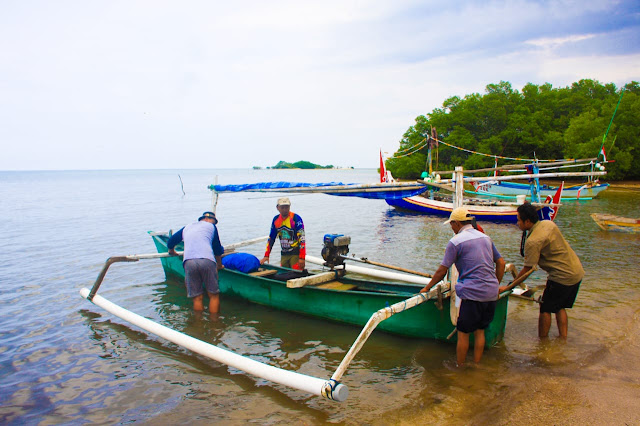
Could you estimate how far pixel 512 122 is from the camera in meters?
56.4

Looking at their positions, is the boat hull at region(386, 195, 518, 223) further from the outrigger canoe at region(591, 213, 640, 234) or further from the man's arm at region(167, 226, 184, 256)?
the man's arm at region(167, 226, 184, 256)

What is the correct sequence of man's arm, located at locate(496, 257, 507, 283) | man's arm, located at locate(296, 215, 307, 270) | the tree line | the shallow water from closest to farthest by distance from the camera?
the shallow water
man's arm, located at locate(496, 257, 507, 283)
man's arm, located at locate(296, 215, 307, 270)
the tree line

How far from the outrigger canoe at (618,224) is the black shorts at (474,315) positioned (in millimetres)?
13962

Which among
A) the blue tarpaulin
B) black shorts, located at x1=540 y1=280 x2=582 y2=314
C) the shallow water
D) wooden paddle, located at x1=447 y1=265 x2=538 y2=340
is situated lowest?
the shallow water

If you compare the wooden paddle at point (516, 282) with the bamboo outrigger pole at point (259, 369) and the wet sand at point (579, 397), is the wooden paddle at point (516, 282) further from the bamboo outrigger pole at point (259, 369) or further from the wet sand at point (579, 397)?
the bamboo outrigger pole at point (259, 369)

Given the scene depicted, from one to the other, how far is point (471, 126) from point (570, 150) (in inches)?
740

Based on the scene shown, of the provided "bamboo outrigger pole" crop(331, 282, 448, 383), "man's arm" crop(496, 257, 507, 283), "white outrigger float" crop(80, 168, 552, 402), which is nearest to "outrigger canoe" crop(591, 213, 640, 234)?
"white outrigger float" crop(80, 168, 552, 402)

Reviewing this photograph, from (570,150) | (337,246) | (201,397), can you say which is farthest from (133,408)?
(570,150)

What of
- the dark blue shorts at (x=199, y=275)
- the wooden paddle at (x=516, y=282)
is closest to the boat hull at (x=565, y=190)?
the wooden paddle at (x=516, y=282)

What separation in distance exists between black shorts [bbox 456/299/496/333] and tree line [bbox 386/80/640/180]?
46328 mm

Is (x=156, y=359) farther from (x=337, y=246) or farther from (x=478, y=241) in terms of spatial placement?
(x=478, y=241)

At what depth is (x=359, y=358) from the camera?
19.6ft

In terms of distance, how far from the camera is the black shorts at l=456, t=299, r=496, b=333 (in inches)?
193

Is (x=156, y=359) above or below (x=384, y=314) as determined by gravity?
below
